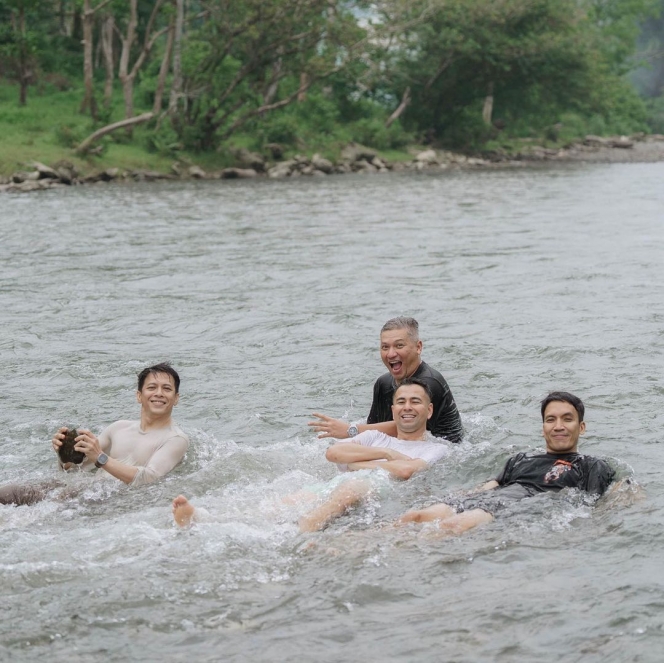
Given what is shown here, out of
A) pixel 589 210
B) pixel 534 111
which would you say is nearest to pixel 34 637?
pixel 589 210

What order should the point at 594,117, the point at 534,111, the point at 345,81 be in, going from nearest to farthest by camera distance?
the point at 345,81, the point at 534,111, the point at 594,117

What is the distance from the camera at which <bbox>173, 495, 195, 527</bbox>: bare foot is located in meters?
6.98

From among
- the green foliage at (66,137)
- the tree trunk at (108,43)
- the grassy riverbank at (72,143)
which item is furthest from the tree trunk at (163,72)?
the green foliage at (66,137)

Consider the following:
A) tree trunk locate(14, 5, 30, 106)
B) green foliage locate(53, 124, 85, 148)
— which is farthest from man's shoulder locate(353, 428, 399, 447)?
tree trunk locate(14, 5, 30, 106)

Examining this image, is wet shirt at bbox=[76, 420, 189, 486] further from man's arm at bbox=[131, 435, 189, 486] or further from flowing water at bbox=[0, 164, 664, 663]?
flowing water at bbox=[0, 164, 664, 663]

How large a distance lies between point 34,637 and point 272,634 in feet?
3.91

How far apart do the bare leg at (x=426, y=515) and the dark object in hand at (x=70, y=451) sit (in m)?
2.58

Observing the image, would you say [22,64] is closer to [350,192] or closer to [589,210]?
[350,192]

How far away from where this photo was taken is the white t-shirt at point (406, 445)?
848 cm

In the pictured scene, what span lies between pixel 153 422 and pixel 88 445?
2.42 ft

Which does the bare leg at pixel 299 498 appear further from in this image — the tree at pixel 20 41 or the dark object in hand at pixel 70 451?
the tree at pixel 20 41

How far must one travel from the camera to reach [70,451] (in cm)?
834

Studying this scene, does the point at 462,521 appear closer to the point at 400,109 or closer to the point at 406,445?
the point at 406,445

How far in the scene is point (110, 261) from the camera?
2023 cm
